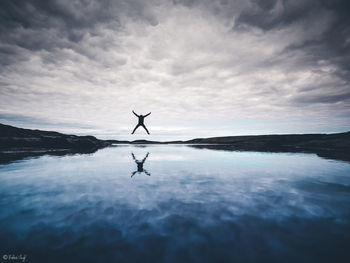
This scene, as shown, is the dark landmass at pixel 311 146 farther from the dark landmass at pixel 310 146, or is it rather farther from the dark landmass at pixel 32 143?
the dark landmass at pixel 32 143

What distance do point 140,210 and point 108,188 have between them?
8.77ft

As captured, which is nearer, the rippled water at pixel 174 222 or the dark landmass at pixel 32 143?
the rippled water at pixel 174 222

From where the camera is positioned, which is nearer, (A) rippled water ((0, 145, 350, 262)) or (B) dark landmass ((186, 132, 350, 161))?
(A) rippled water ((0, 145, 350, 262))

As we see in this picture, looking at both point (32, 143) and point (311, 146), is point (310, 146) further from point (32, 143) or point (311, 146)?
point (32, 143)

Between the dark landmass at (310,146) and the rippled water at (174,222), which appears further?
the dark landmass at (310,146)

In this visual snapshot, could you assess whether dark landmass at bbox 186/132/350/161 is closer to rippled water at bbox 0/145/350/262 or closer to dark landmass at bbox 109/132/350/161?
dark landmass at bbox 109/132/350/161

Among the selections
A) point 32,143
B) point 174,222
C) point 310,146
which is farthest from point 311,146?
point 32,143

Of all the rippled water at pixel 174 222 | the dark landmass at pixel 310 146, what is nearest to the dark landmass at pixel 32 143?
the rippled water at pixel 174 222

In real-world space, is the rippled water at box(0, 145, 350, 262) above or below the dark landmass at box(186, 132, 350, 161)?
below

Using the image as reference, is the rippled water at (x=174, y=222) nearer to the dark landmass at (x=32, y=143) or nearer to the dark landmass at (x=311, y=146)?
the dark landmass at (x=311, y=146)

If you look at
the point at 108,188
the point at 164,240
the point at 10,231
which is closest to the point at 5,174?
the point at 108,188

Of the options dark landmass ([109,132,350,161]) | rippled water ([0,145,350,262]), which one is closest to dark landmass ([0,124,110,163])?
rippled water ([0,145,350,262])

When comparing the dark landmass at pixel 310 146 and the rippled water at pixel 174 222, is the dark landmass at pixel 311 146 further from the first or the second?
the rippled water at pixel 174 222

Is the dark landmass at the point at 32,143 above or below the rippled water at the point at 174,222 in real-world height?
above
